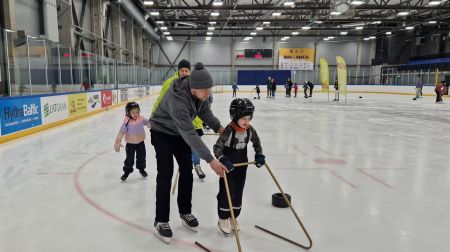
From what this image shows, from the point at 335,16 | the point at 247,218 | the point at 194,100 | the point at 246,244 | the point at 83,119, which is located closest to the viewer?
the point at 194,100

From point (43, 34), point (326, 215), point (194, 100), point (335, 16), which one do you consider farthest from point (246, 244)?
point (335, 16)

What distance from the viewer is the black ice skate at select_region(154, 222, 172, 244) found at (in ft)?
8.77

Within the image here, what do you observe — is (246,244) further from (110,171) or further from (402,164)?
(402,164)

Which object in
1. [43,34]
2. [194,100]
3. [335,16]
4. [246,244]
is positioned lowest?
[246,244]

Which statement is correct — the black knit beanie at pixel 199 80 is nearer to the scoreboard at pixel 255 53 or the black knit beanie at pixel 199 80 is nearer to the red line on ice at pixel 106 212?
the red line on ice at pixel 106 212

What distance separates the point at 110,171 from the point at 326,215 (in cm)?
312

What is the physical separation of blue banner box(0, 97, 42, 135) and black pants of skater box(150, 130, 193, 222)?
585 cm

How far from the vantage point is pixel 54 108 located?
931cm

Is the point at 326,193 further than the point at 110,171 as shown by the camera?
No

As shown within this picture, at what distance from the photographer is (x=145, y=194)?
3854 millimetres

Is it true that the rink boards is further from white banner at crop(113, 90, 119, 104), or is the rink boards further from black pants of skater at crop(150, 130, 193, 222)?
black pants of skater at crop(150, 130, 193, 222)

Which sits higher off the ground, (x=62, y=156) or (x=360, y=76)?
(x=360, y=76)

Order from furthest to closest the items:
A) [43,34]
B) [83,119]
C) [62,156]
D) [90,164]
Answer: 1. [43,34]
2. [83,119]
3. [62,156]
4. [90,164]

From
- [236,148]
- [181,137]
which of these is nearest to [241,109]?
[236,148]
